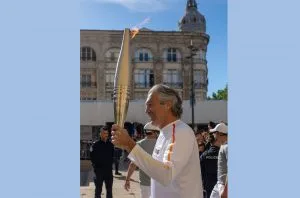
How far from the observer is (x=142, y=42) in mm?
33062

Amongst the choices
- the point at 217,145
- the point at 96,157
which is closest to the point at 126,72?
the point at 217,145

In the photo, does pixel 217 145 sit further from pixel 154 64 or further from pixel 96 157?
pixel 154 64

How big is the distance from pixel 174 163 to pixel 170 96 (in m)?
0.34

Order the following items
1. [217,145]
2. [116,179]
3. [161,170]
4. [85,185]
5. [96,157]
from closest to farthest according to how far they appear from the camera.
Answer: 1. [161,170]
2. [217,145]
3. [96,157]
4. [85,185]
5. [116,179]

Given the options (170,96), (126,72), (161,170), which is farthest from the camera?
(170,96)

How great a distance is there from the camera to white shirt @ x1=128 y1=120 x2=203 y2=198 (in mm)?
1815

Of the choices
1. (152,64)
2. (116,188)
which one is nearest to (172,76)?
(152,64)

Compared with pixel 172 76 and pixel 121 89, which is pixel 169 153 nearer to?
pixel 121 89

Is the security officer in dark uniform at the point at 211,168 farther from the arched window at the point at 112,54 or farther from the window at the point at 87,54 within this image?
the window at the point at 87,54

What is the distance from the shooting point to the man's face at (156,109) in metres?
2.04

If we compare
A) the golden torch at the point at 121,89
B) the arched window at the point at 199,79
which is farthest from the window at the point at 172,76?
the golden torch at the point at 121,89

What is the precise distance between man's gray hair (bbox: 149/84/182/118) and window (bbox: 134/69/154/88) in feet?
104

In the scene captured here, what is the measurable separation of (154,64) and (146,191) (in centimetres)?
2977

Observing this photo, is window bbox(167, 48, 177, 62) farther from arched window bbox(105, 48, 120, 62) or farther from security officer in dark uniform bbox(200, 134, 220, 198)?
security officer in dark uniform bbox(200, 134, 220, 198)
